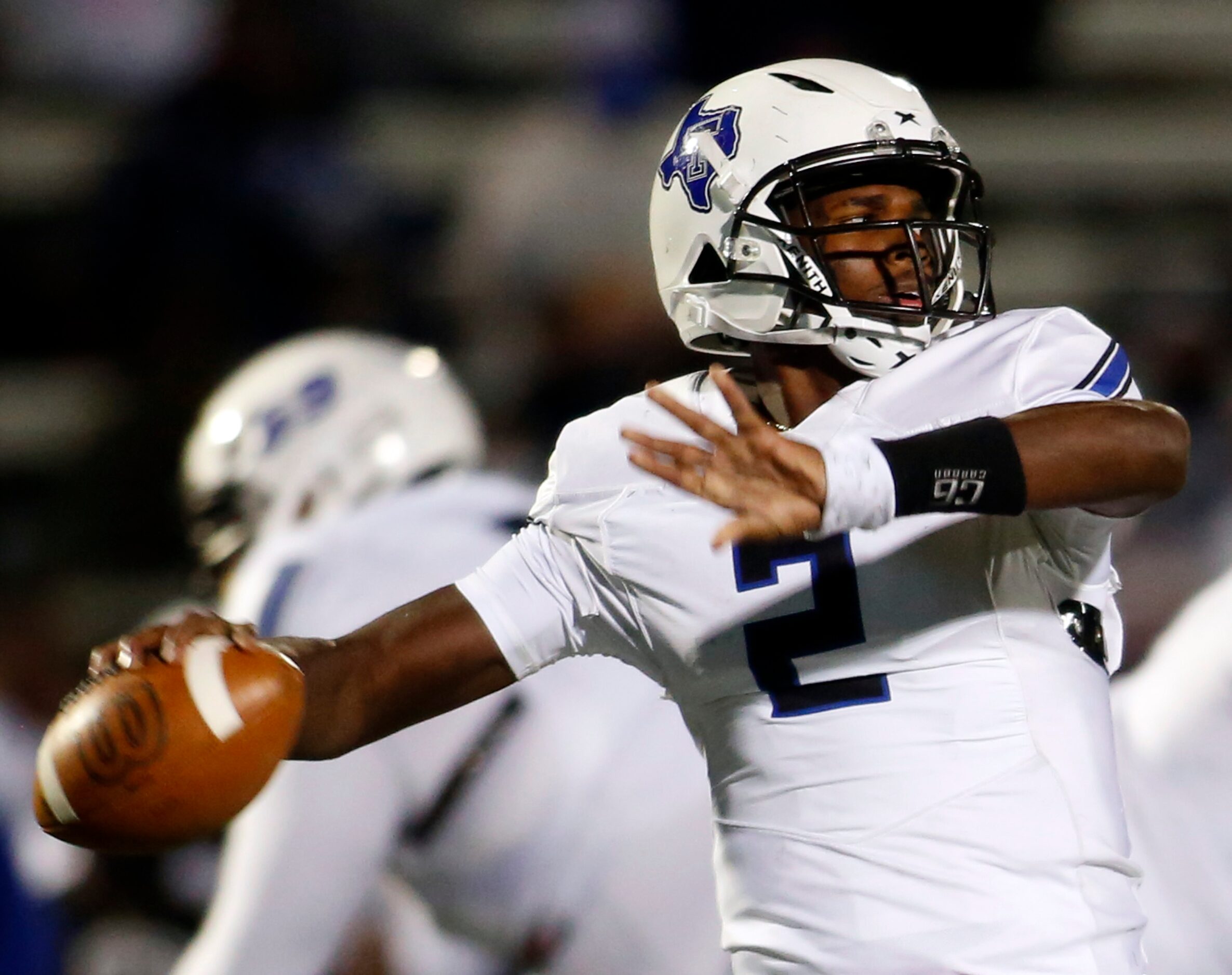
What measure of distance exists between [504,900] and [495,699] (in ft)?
1.17

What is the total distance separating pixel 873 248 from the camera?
2164 mm

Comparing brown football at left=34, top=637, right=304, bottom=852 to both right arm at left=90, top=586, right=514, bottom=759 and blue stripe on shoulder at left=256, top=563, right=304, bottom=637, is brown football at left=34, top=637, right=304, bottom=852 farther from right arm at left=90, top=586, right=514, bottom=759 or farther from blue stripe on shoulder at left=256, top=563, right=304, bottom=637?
blue stripe on shoulder at left=256, top=563, right=304, bottom=637

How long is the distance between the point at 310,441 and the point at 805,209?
1620mm

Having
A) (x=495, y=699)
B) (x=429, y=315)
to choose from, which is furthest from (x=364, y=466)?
(x=429, y=315)

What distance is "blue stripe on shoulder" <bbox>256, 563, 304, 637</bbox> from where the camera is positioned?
9.41 feet

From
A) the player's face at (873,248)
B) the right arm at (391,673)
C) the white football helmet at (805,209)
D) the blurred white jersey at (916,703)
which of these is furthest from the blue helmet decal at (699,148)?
the right arm at (391,673)

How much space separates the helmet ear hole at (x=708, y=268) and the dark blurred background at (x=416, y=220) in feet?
9.69

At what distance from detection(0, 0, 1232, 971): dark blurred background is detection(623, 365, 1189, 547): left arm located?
3.25 m

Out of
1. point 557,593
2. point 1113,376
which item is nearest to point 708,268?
point 557,593

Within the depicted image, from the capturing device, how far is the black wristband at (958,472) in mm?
1709

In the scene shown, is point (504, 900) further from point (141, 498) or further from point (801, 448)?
point (141, 498)

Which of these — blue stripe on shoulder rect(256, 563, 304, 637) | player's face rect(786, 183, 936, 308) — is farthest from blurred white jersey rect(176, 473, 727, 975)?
player's face rect(786, 183, 936, 308)

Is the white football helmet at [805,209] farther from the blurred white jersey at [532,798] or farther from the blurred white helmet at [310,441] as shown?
the blurred white helmet at [310,441]

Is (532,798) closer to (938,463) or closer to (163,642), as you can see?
(163,642)
